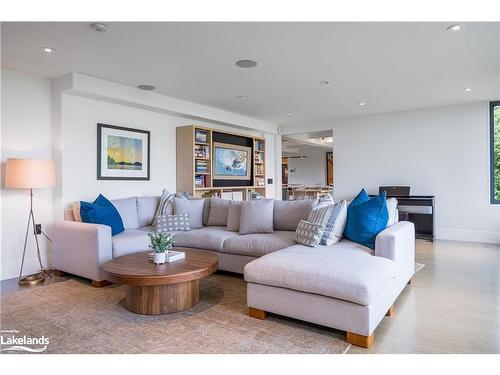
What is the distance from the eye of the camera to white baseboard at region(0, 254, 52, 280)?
12.2 feet

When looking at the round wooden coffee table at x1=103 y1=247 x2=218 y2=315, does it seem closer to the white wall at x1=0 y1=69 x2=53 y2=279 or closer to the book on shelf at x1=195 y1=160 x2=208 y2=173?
the white wall at x1=0 y1=69 x2=53 y2=279

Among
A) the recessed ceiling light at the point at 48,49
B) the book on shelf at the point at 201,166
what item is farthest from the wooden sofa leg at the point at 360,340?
the book on shelf at the point at 201,166

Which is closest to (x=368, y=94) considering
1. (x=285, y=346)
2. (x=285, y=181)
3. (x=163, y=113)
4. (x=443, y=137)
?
(x=443, y=137)

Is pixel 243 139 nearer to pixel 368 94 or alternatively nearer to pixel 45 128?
pixel 368 94

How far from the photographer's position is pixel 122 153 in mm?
4707

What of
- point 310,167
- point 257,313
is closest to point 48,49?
point 257,313

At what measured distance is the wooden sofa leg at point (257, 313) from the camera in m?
2.53

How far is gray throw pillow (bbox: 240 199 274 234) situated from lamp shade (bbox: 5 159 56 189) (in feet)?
7.45

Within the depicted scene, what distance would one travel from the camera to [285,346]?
6.89ft

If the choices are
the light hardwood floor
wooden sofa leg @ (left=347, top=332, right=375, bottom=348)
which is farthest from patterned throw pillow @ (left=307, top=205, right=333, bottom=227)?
wooden sofa leg @ (left=347, top=332, right=375, bottom=348)

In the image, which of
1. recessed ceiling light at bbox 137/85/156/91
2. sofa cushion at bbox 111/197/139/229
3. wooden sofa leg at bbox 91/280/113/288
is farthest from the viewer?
recessed ceiling light at bbox 137/85/156/91

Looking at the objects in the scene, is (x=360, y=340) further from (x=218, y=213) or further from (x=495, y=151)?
(x=495, y=151)
